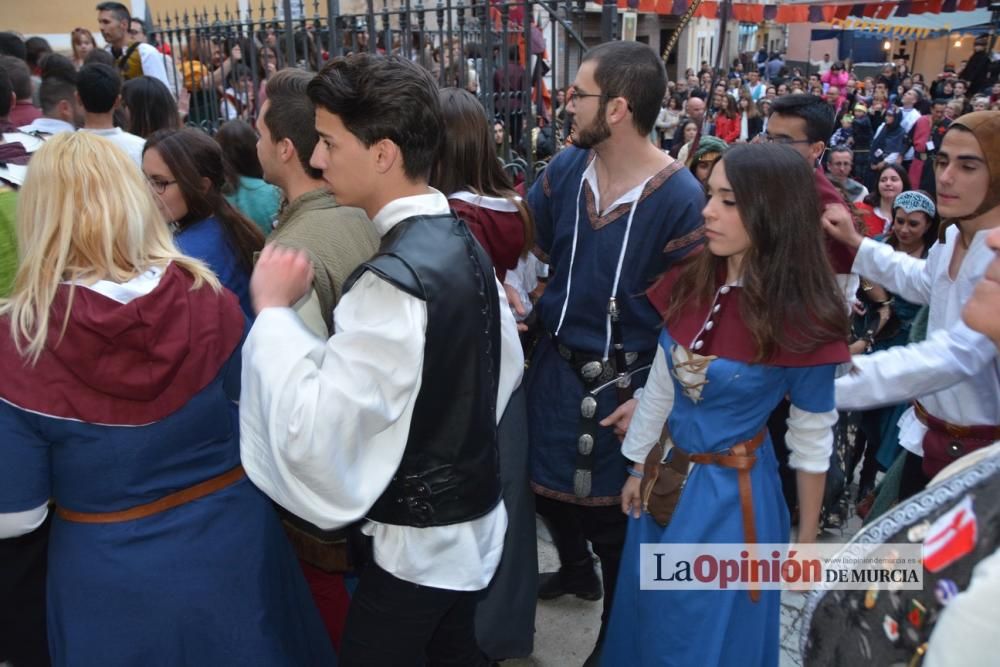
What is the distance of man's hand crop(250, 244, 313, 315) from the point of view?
1.60m

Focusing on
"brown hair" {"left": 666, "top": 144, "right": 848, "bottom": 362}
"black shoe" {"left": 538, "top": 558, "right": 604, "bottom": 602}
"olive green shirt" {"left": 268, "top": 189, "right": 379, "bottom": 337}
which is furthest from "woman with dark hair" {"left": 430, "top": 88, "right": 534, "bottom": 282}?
"black shoe" {"left": 538, "top": 558, "right": 604, "bottom": 602}

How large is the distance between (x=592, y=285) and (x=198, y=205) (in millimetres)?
Answer: 1434

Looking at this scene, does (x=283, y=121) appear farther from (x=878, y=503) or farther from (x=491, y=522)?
(x=878, y=503)

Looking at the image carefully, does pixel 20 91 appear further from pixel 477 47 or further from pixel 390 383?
pixel 390 383

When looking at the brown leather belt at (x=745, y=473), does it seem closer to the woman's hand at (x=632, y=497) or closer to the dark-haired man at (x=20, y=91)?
the woman's hand at (x=632, y=497)

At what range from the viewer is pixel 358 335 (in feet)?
5.08

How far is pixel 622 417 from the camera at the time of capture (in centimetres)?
261

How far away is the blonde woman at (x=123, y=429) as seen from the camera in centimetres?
170

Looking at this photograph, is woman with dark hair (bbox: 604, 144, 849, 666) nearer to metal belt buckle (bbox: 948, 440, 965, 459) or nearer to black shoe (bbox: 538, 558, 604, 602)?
metal belt buckle (bbox: 948, 440, 965, 459)

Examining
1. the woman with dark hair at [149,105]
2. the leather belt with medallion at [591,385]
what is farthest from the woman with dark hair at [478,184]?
the woman with dark hair at [149,105]

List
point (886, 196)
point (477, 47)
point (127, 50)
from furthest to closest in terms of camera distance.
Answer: point (127, 50) < point (477, 47) < point (886, 196)

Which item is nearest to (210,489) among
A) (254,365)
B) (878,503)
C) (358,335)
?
(254,365)

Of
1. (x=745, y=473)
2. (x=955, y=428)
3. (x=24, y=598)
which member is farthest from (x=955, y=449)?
(x=24, y=598)

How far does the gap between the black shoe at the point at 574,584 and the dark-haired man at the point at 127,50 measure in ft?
16.1
